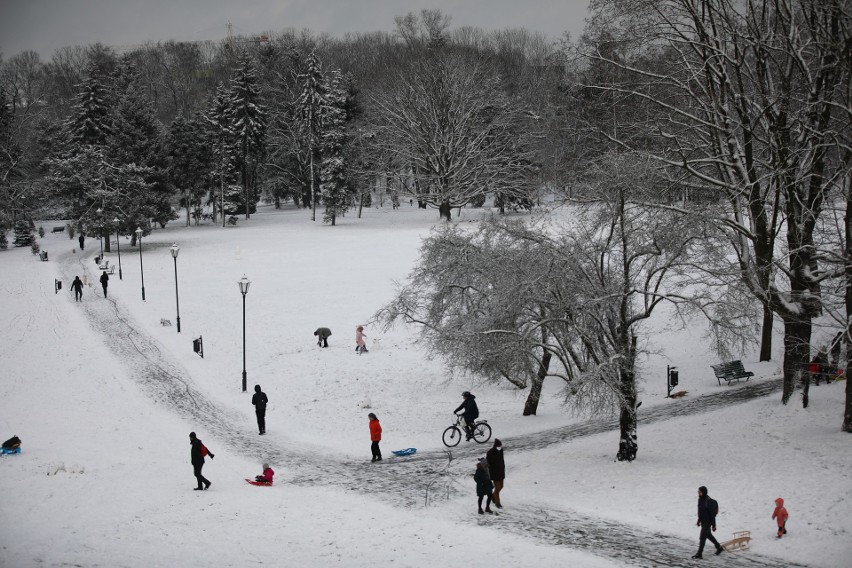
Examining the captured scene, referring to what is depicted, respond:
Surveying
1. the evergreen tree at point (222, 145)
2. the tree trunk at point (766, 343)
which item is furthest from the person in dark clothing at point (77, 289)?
the tree trunk at point (766, 343)

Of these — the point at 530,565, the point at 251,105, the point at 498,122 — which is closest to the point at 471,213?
the point at 498,122

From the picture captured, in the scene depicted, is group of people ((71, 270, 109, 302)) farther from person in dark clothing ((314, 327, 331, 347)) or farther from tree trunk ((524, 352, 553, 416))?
tree trunk ((524, 352, 553, 416))

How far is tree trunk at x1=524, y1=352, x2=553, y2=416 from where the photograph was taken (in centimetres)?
2245

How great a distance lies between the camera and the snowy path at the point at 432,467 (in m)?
12.8

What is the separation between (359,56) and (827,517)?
112816 mm

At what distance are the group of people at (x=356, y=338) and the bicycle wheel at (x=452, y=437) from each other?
10.5 meters

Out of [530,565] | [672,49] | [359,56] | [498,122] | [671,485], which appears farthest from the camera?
[359,56]

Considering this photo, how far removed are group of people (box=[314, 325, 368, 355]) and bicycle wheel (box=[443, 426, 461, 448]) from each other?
10546 millimetres

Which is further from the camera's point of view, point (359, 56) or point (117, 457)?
point (359, 56)

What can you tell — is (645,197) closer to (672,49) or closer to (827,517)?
(672,49)

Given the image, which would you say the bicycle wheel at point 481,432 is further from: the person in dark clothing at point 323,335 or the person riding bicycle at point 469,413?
the person in dark clothing at point 323,335

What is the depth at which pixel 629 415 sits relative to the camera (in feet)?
57.4

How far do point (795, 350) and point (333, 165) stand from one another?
55.5 meters

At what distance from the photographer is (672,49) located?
69.1 ft
